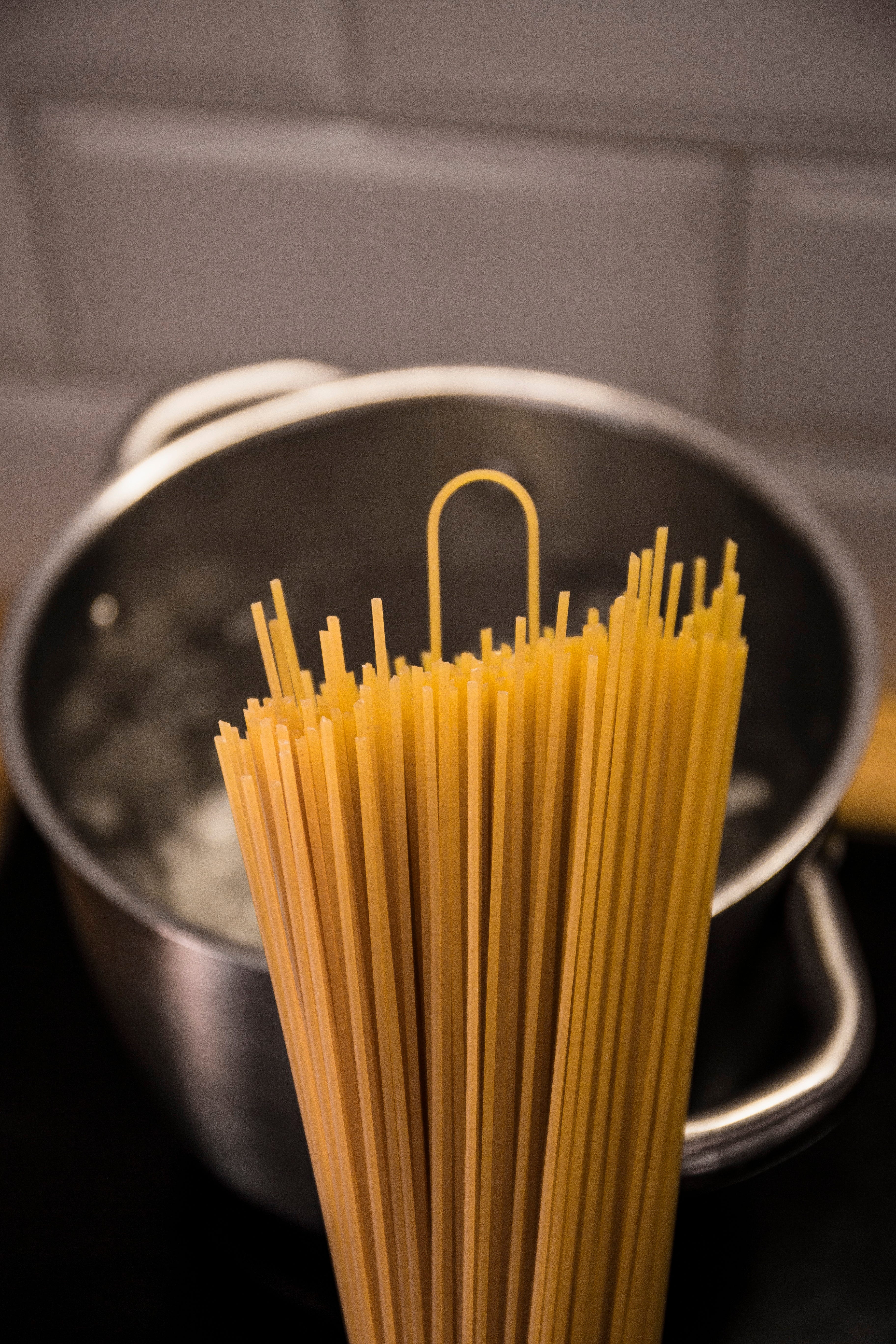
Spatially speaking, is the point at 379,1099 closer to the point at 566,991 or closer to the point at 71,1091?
the point at 566,991

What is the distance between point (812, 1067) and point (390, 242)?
0.35 metres

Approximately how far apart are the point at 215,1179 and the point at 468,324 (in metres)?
0.33

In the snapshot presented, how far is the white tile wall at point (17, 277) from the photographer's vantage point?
0.51 m

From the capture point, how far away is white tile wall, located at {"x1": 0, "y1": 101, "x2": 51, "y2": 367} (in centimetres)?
51

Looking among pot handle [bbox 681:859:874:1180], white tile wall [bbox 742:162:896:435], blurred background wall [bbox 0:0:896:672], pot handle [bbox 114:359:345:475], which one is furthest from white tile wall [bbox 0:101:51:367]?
pot handle [bbox 681:859:874:1180]

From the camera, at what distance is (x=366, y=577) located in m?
0.45

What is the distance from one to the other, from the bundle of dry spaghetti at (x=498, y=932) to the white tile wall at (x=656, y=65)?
313 millimetres

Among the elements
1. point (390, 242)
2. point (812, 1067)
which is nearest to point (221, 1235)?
point (812, 1067)

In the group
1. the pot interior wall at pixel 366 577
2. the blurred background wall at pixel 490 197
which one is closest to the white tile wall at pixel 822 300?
the blurred background wall at pixel 490 197

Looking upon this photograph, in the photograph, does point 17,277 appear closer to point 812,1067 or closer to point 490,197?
point 490,197

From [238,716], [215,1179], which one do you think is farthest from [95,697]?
[215,1179]

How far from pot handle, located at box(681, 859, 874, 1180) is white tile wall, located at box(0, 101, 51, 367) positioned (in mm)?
405

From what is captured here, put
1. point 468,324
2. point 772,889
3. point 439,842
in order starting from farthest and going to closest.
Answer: point 468,324 < point 772,889 < point 439,842

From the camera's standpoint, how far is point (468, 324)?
20.0 inches
